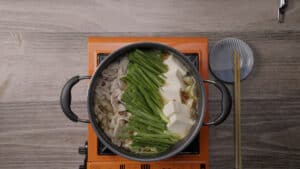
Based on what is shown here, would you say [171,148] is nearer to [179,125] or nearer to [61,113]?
[179,125]

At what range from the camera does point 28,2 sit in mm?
1358

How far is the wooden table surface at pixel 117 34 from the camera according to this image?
135 cm

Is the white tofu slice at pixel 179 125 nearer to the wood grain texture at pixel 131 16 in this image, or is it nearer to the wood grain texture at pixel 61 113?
the wood grain texture at pixel 61 113

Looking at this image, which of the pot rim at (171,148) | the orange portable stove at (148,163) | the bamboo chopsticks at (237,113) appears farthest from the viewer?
the bamboo chopsticks at (237,113)

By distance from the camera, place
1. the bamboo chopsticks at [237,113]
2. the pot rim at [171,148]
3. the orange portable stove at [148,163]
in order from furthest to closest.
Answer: the bamboo chopsticks at [237,113]
the orange portable stove at [148,163]
the pot rim at [171,148]

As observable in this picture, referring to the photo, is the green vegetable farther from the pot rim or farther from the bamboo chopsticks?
the bamboo chopsticks

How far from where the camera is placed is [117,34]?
1.35 m

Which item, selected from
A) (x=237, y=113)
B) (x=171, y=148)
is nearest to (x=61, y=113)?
(x=171, y=148)

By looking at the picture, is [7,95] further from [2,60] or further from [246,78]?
[246,78]

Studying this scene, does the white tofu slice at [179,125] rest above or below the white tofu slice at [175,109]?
below

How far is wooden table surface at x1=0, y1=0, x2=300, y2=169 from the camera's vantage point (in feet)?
4.42

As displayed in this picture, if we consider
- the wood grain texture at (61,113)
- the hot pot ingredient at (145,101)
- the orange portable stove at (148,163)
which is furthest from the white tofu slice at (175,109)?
the wood grain texture at (61,113)

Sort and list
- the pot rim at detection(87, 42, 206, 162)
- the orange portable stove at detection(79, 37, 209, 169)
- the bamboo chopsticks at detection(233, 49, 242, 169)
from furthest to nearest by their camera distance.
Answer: the bamboo chopsticks at detection(233, 49, 242, 169)
the orange portable stove at detection(79, 37, 209, 169)
the pot rim at detection(87, 42, 206, 162)

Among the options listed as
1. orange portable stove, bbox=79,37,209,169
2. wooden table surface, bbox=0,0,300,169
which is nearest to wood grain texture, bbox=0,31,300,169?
wooden table surface, bbox=0,0,300,169
